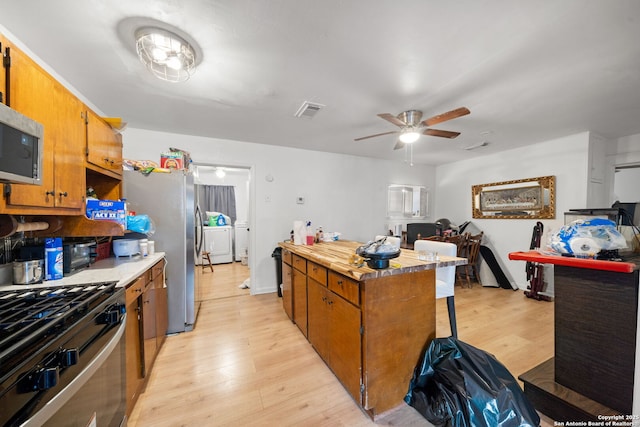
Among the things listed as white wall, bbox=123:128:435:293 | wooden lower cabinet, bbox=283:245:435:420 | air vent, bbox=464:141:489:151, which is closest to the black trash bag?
wooden lower cabinet, bbox=283:245:435:420

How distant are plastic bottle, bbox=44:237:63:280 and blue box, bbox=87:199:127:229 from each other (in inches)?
13.0

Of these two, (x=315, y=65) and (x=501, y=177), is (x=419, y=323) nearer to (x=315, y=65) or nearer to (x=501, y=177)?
(x=315, y=65)

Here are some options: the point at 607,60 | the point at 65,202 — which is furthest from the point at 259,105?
the point at 607,60

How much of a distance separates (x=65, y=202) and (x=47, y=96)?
22.5 inches

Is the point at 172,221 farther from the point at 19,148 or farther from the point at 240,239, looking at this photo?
the point at 240,239

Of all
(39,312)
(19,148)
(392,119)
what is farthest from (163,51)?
(392,119)

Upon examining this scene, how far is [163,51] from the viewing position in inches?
60.5

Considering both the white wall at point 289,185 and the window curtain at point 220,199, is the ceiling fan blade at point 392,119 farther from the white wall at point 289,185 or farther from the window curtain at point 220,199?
the window curtain at point 220,199

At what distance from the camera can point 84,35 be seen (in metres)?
1.46

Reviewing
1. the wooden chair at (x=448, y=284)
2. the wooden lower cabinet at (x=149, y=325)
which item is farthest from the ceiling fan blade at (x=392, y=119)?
the wooden lower cabinet at (x=149, y=325)

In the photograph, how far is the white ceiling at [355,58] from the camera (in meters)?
1.29

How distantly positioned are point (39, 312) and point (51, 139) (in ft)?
3.12

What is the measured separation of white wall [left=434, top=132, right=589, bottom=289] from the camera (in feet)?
10.8

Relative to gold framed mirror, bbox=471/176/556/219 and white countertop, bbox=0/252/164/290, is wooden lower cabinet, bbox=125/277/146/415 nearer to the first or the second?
white countertop, bbox=0/252/164/290
